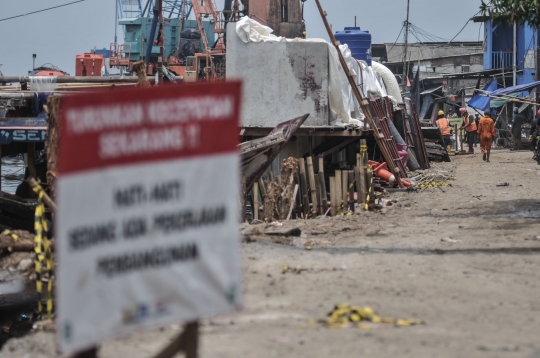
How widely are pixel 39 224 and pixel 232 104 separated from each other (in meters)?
3.88

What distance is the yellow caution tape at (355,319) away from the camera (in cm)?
609

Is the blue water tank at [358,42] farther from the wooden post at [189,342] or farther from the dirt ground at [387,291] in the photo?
the wooden post at [189,342]

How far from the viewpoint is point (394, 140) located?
70.4ft

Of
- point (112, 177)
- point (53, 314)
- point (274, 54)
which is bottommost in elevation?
Result: point (53, 314)

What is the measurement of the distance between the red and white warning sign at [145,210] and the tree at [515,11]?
8.96 m

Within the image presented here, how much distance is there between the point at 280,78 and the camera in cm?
1911

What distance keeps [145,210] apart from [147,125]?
1.30 ft

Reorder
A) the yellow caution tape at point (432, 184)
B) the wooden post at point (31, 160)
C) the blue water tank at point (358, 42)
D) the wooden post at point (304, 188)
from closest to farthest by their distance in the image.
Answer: the wooden post at point (304, 188) → the wooden post at point (31, 160) → the yellow caution tape at point (432, 184) → the blue water tank at point (358, 42)

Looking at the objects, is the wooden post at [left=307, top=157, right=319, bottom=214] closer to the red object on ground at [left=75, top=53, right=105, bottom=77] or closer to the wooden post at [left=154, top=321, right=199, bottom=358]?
the wooden post at [left=154, top=321, right=199, bottom=358]

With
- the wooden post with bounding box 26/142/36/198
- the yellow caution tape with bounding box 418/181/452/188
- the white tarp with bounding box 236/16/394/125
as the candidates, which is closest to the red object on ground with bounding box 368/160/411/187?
the yellow caution tape with bounding box 418/181/452/188

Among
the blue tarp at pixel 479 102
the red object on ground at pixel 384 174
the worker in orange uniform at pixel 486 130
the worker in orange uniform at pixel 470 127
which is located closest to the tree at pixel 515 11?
the red object on ground at pixel 384 174

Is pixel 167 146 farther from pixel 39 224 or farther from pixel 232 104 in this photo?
pixel 39 224

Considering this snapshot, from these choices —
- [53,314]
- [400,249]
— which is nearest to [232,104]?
[53,314]

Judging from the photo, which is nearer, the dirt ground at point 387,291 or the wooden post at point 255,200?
the dirt ground at point 387,291
